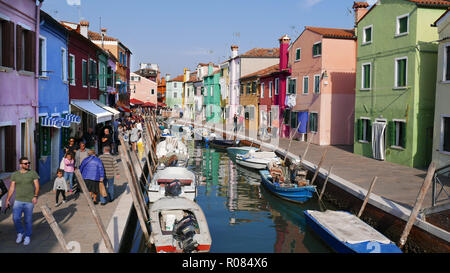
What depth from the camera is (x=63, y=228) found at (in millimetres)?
10117

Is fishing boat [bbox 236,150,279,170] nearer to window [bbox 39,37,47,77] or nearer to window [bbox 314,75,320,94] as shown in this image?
window [bbox 314,75,320,94]

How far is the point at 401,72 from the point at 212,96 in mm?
42756

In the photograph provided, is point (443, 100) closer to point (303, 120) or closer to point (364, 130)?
point (364, 130)

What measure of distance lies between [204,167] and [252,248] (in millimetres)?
14612

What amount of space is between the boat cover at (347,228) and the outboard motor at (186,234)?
3.80m

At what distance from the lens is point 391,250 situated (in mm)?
9961

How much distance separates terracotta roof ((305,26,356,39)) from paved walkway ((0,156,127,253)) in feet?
67.6

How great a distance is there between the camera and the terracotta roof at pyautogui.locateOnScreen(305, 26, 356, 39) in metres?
28.8

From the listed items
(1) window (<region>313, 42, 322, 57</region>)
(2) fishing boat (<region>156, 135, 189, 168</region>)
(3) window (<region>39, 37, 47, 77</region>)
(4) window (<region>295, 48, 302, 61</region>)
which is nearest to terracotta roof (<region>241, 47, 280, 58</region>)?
(4) window (<region>295, 48, 302, 61</region>)

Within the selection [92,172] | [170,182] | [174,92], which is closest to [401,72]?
[170,182]

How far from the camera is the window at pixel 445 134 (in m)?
16.9

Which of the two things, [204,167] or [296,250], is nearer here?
[296,250]
